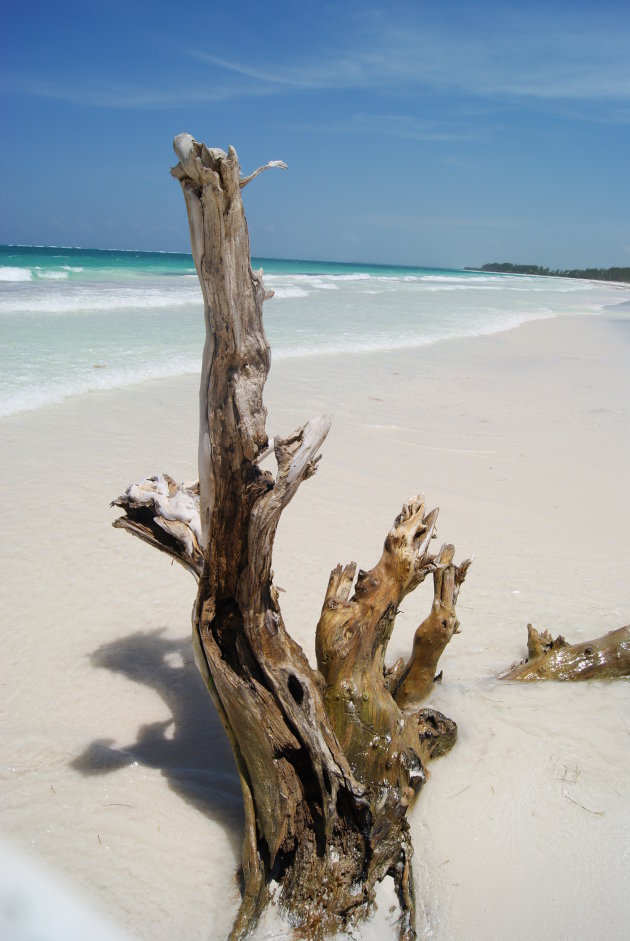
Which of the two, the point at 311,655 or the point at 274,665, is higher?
the point at 274,665

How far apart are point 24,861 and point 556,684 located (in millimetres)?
2337

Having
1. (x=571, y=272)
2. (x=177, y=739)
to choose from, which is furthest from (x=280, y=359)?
(x=571, y=272)

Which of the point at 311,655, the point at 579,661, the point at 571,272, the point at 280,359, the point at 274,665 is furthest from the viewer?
the point at 571,272

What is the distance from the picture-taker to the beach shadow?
2701 millimetres

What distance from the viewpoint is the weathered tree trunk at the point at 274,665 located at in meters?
2.20

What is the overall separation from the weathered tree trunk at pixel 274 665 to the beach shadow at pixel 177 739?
330 millimetres

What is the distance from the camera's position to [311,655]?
11.6 feet

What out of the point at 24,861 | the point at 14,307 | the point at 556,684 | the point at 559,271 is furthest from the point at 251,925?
the point at 559,271

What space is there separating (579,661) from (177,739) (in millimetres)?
1908

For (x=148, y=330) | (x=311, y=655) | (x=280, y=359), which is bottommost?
(x=311, y=655)

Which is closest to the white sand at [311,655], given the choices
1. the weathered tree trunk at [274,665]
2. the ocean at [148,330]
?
the weathered tree trunk at [274,665]

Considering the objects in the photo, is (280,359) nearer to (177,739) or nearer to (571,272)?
(177,739)

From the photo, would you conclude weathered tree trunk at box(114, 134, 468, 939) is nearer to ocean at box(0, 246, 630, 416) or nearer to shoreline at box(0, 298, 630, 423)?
shoreline at box(0, 298, 630, 423)

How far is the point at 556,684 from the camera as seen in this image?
11.0 feet
